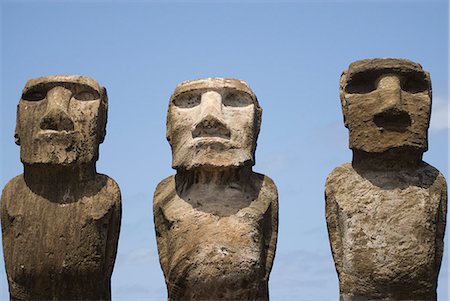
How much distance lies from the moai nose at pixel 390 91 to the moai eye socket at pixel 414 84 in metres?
0.14

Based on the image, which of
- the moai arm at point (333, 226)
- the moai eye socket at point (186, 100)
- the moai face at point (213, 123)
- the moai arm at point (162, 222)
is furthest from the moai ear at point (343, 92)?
the moai arm at point (162, 222)

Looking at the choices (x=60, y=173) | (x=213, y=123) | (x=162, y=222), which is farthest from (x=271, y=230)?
(x=60, y=173)

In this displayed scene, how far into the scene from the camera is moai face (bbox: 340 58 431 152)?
34.3 feet

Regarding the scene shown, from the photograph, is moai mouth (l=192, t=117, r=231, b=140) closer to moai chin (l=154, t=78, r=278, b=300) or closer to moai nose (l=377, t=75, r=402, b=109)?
moai chin (l=154, t=78, r=278, b=300)

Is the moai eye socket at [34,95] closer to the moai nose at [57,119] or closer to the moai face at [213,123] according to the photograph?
the moai nose at [57,119]

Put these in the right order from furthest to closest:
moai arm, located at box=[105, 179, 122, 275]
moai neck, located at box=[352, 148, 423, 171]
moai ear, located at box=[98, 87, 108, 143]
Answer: moai ear, located at box=[98, 87, 108, 143] → moai arm, located at box=[105, 179, 122, 275] → moai neck, located at box=[352, 148, 423, 171]

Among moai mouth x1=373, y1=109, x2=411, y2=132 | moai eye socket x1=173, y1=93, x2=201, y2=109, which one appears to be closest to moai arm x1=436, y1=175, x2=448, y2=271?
moai mouth x1=373, y1=109, x2=411, y2=132

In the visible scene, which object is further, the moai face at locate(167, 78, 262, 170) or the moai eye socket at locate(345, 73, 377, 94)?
the moai eye socket at locate(345, 73, 377, 94)

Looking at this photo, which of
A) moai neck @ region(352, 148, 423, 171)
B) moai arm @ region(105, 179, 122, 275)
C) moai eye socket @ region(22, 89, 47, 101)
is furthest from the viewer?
moai eye socket @ region(22, 89, 47, 101)

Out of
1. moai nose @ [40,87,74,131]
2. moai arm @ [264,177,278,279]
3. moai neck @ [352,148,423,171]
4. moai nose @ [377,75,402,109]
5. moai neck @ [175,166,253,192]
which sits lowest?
moai arm @ [264,177,278,279]

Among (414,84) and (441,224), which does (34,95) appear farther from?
(441,224)

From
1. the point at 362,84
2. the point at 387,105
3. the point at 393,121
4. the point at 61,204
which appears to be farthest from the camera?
the point at 362,84

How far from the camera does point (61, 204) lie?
10.7m

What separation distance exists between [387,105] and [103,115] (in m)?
2.65
